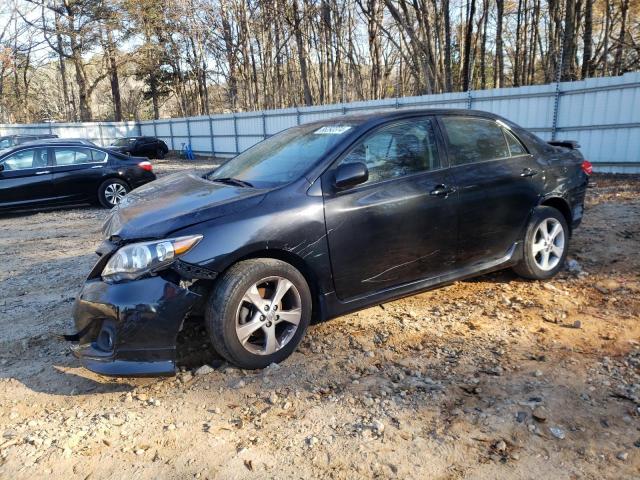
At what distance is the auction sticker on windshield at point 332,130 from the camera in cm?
368

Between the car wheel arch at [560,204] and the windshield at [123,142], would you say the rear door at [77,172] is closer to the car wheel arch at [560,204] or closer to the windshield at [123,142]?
the car wheel arch at [560,204]

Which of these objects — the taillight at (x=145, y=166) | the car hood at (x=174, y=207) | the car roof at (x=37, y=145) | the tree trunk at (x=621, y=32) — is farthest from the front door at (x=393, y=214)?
the tree trunk at (x=621, y=32)

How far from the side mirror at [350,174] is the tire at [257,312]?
66cm

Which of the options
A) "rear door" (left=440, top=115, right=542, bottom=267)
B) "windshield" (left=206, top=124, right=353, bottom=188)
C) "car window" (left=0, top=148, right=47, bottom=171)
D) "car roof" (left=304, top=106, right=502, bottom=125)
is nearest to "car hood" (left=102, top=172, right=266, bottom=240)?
"windshield" (left=206, top=124, right=353, bottom=188)

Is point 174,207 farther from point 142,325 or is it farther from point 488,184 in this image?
point 488,184

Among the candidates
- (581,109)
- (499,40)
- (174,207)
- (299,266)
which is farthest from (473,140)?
(499,40)

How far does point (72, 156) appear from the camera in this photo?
975cm

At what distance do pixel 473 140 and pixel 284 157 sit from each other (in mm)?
1598

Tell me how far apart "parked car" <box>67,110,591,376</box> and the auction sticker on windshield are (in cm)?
2

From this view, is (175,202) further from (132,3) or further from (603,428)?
(132,3)

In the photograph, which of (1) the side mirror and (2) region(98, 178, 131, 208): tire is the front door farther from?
(2) region(98, 178, 131, 208): tire

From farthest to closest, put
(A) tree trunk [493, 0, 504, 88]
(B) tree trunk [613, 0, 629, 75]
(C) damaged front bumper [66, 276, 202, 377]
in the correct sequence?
Answer: (B) tree trunk [613, 0, 629, 75]
(A) tree trunk [493, 0, 504, 88]
(C) damaged front bumper [66, 276, 202, 377]

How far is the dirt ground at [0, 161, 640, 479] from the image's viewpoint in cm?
234

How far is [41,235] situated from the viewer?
7.64 meters
